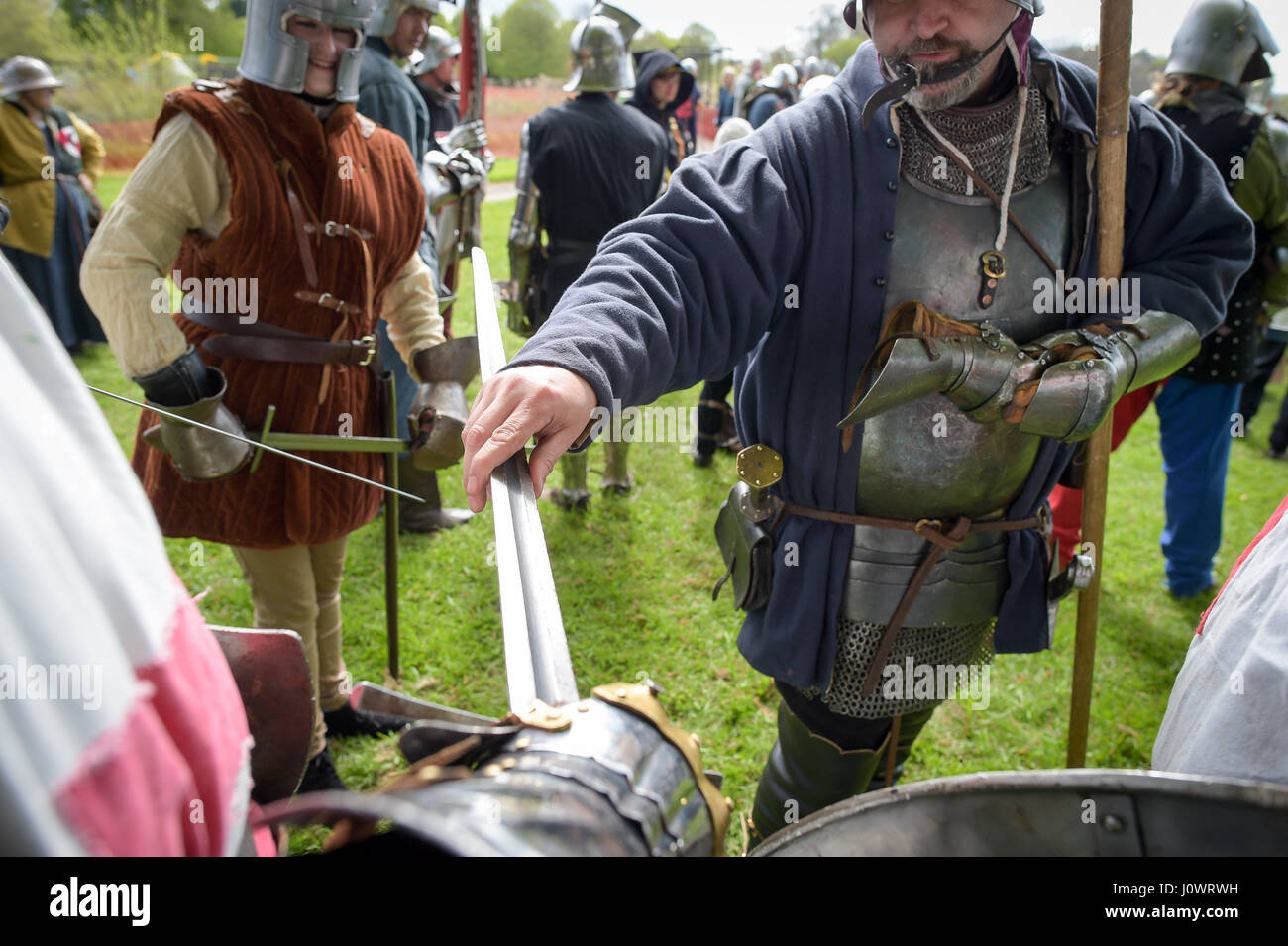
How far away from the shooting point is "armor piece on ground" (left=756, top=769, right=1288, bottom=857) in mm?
677

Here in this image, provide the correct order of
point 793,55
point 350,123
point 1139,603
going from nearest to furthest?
point 350,123, point 1139,603, point 793,55

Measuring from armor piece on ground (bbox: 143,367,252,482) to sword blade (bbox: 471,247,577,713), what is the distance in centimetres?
125

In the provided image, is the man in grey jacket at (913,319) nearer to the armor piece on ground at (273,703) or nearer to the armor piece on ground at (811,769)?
the armor piece on ground at (811,769)

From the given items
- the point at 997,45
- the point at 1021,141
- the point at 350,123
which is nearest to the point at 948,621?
the point at 1021,141

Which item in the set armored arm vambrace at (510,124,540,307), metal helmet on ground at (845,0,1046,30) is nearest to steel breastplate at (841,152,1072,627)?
metal helmet on ground at (845,0,1046,30)

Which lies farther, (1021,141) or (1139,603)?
(1139,603)

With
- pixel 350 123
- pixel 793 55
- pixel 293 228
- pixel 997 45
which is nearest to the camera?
pixel 997 45

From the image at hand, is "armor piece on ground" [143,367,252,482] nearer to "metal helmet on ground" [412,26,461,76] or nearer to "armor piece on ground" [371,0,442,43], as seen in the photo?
"armor piece on ground" [371,0,442,43]

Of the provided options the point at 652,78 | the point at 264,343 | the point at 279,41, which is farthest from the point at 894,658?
the point at 652,78

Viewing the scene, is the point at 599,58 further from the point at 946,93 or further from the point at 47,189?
the point at 47,189

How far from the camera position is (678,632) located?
12.0ft
